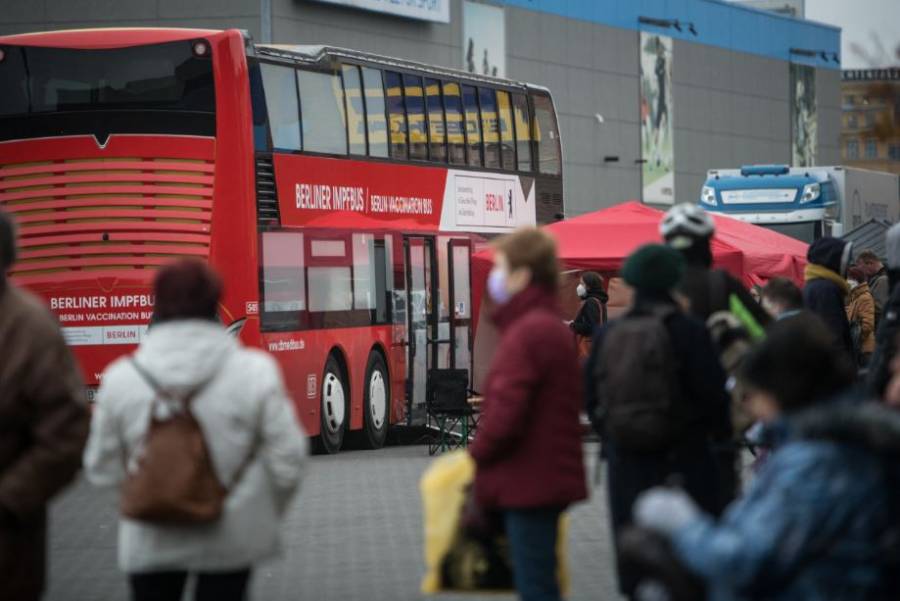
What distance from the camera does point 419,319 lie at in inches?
972

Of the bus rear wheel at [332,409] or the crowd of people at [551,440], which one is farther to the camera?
the bus rear wheel at [332,409]

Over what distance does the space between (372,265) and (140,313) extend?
172 inches

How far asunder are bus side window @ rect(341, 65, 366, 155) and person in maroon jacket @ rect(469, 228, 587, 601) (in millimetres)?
16000

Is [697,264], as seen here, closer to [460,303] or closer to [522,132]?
[460,303]

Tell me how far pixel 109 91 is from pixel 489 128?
7.92 meters

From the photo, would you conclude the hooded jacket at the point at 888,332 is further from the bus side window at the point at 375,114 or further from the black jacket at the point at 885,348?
the bus side window at the point at 375,114

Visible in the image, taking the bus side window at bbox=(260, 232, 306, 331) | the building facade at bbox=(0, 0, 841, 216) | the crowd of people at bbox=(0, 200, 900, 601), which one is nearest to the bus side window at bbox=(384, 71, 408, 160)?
the bus side window at bbox=(260, 232, 306, 331)

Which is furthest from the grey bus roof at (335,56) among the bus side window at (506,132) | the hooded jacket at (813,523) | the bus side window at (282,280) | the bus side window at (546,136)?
the hooded jacket at (813,523)

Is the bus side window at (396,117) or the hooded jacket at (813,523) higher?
the bus side window at (396,117)

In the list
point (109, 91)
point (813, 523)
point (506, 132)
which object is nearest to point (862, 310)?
point (109, 91)

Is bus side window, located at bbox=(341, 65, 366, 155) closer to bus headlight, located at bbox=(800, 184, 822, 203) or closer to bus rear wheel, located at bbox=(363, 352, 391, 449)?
bus rear wheel, located at bbox=(363, 352, 391, 449)

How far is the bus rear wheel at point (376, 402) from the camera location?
23.2m

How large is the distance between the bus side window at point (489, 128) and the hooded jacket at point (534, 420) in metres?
19.6

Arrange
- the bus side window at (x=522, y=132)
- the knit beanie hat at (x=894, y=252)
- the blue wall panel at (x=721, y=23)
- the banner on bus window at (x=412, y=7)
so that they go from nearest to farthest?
Answer: the knit beanie hat at (x=894, y=252) < the bus side window at (x=522, y=132) < the banner on bus window at (x=412, y=7) < the blue wall panel at (x=721, y=23)
